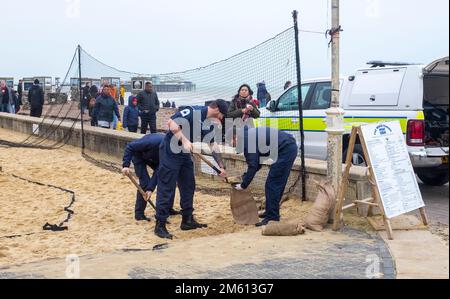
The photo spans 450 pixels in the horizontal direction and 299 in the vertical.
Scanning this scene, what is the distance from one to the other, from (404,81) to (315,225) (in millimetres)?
3733

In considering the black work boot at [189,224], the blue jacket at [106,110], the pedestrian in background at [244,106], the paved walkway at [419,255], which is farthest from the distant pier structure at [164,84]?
the paved walkway at [419,255]

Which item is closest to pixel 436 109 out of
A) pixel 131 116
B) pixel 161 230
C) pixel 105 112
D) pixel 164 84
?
pixel 161 230

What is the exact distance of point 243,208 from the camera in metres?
8.05

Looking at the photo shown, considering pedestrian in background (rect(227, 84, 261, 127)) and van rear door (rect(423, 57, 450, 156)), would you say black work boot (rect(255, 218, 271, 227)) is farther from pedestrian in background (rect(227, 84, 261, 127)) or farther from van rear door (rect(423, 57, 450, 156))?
van rear door (rect(423, 57, 450, 156))

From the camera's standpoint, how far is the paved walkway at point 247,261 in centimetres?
545

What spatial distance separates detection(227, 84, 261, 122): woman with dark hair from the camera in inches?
386

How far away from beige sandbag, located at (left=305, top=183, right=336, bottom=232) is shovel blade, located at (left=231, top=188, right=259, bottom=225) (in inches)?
35.7

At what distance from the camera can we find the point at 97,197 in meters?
9.91

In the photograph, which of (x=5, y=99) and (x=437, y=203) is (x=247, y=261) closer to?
(x=437, y=203)

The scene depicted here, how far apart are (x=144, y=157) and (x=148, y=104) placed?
24.0 ft

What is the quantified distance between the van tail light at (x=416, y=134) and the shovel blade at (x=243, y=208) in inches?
117

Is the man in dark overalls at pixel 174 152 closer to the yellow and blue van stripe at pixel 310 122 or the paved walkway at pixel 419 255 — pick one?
the paved walkway at pixel 419 255

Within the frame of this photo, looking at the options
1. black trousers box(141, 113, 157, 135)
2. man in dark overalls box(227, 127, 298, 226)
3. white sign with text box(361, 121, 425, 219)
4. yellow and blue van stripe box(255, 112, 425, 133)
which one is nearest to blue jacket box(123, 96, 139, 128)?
black trousers box(141, 113, 157, 135)
